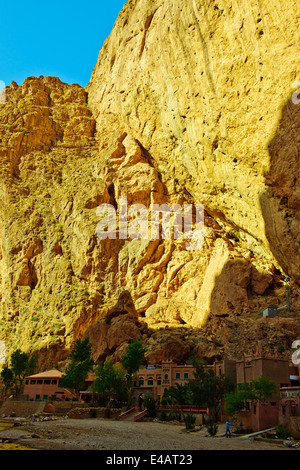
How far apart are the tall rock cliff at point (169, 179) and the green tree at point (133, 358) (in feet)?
21.1

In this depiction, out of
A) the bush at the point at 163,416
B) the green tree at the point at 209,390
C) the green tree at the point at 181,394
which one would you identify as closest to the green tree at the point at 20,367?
the green tree at the point at 181,394

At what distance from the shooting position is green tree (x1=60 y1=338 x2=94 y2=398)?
145 feet

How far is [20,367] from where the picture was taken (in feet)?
166

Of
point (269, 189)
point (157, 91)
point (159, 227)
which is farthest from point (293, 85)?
point (159, 227)

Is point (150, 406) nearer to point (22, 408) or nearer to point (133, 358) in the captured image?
point (133, 358)

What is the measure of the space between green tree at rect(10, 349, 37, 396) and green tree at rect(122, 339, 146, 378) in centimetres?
1385

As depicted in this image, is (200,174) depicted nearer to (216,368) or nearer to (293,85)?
(293,85)

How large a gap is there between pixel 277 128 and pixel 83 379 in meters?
30.5

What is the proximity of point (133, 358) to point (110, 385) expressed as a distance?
3.27 m

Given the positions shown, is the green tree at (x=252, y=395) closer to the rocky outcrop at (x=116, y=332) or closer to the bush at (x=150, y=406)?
the bush at (x=150, y=406)

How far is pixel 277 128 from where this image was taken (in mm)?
40969

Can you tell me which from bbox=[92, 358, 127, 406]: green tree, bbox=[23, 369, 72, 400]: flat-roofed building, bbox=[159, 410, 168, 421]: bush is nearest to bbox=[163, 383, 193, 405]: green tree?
bbox=[159, 410, 168, 421]: bush

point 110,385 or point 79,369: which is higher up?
point 79,369

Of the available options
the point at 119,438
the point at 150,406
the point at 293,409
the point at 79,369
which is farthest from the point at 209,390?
the point at 79,369
